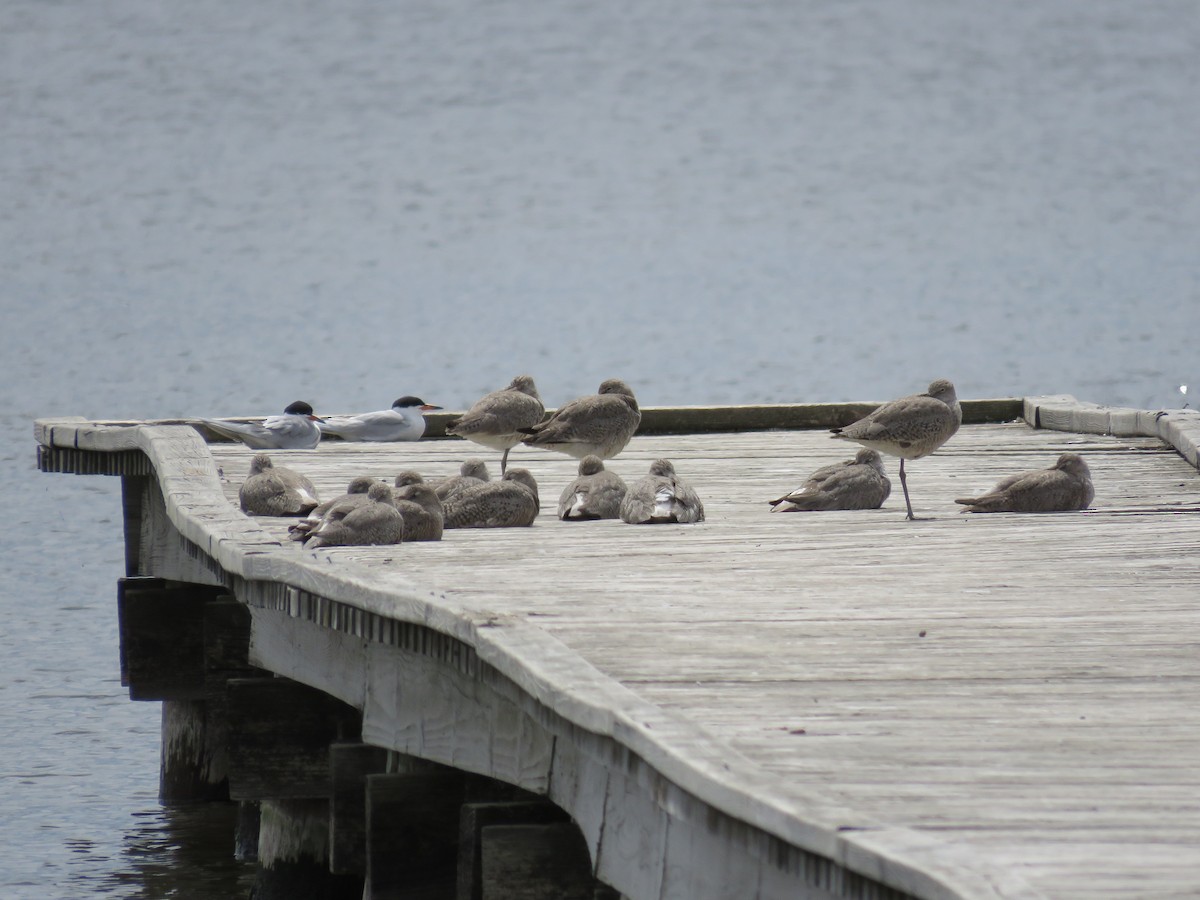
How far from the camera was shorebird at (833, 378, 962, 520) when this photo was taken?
410 inches

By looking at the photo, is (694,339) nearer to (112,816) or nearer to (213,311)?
(213,311)

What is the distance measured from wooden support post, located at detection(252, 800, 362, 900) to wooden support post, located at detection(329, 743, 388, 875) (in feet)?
6.37

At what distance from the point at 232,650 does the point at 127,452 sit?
186 cm

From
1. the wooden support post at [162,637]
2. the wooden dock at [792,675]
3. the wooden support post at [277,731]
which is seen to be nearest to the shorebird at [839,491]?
the wooden dock at [792,675]

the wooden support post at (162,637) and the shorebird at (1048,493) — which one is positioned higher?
the shorebird at (1048,493)

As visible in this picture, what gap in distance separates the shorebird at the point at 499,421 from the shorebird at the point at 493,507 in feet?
5.98

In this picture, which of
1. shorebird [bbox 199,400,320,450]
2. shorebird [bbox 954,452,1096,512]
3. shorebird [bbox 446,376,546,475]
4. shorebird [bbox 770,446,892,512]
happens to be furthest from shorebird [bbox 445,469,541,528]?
shorebird [bbox 199,400,320,450]

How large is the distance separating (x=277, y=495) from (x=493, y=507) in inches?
42.7

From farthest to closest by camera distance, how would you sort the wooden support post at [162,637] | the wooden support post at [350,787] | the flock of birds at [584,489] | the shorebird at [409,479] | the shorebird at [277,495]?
1. the wooden support post at [162,637]
2. the shorebird at [277,495]
3. the shorebird at [409,479]
4. the flock of birds at [584,489]
5. the wooden support post at [350,787]

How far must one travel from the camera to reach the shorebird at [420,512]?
922cm

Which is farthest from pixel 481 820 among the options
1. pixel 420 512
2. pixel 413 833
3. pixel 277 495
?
pixel 277 495

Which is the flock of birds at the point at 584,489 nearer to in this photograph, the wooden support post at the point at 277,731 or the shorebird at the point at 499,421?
the shorebird at the point at 499,421

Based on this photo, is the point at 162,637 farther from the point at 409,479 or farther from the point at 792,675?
the point at 792,675

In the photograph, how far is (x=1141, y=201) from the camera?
63.8 m
